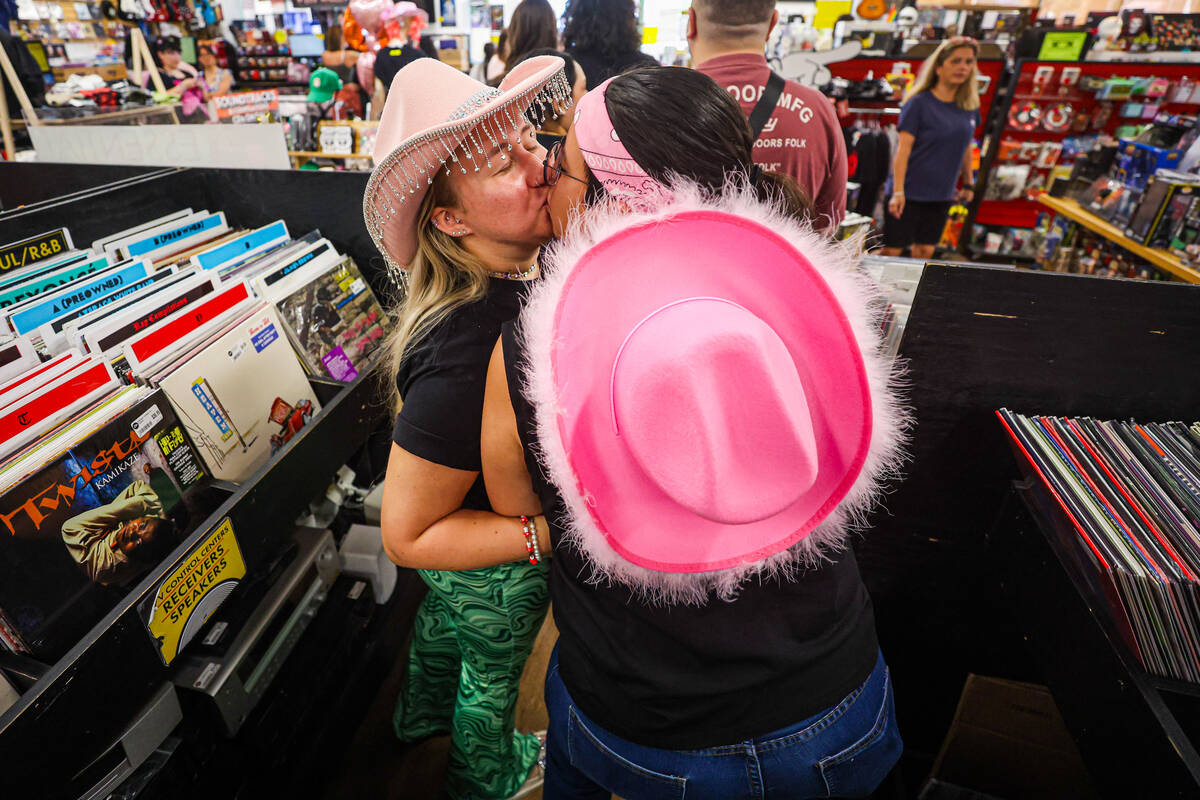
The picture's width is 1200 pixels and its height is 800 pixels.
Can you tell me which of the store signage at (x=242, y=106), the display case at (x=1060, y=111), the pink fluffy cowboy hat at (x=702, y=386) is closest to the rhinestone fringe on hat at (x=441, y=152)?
the pink fluffy cowboy hat at (x=702, y=386)

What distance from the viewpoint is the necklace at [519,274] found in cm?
104

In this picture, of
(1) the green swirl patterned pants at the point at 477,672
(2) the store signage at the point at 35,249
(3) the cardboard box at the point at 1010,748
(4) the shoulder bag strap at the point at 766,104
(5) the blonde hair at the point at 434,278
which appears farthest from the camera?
(4) the shoulder bag strap at the point at 766,104

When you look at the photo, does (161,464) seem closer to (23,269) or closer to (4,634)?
(4,634)

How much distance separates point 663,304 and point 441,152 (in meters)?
0.52

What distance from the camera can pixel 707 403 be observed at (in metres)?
0.51

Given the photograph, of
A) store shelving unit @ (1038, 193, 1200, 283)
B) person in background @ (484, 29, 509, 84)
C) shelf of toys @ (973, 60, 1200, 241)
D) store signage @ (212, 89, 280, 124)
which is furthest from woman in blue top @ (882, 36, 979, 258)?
store signage @ (212, 89, 280, 124)

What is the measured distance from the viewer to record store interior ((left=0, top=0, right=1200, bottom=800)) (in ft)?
1.95

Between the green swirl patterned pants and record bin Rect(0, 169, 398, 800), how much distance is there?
0.35 meters

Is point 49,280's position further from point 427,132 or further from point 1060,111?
point 1060,111

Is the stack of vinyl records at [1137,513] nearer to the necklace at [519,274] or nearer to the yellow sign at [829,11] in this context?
the necklace at [519,274]

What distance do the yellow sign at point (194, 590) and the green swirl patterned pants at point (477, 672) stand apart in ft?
1.12

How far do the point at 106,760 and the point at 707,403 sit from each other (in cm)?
110

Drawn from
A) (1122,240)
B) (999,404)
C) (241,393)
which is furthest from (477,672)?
(1122,240)

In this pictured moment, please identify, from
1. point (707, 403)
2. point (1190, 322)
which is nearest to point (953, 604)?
point (1190, 322)
